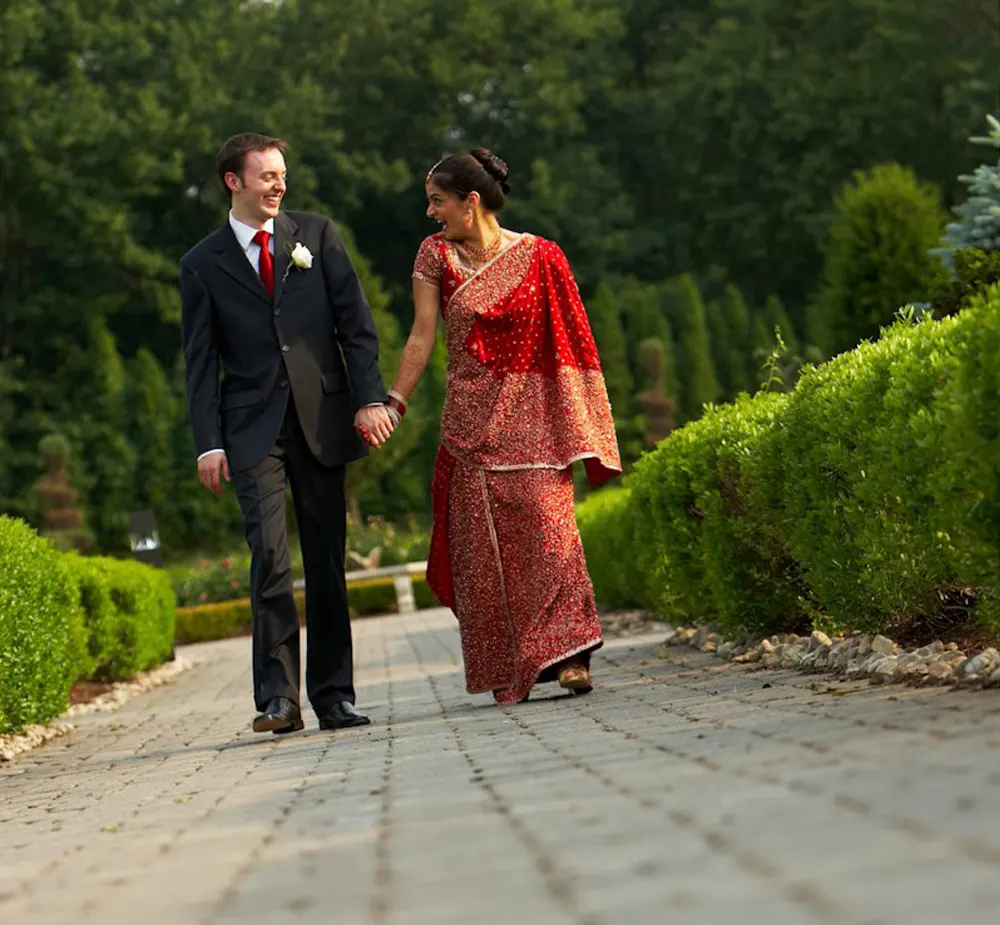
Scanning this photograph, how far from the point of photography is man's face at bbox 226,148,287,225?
Result: 764 centimetres

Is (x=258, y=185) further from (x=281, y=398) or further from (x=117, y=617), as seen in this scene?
(x=117, y=617)

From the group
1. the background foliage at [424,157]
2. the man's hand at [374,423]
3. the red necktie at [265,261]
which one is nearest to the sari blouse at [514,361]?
the man's hand at [374,423]

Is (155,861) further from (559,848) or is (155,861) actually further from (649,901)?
(649,901)

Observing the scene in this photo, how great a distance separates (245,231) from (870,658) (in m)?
3.18

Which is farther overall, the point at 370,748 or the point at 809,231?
the point at 809,231

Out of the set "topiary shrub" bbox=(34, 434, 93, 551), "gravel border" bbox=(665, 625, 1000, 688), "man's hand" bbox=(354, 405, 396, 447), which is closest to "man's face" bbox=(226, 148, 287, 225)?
"man's hand" bbox=(354, 405, 396, 447)

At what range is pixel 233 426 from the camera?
7.50 m

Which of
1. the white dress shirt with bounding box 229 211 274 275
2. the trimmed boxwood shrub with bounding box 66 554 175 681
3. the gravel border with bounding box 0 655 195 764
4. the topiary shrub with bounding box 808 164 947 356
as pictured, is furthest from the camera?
the topiary shrub with bounding box 808 164 947 356

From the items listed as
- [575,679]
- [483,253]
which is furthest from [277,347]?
[575,679]

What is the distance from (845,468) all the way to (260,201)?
2.76 metres

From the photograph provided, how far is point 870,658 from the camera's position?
649 cm

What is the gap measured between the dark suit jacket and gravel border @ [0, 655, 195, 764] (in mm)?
2403

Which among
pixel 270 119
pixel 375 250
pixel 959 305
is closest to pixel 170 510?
pixel 270 119

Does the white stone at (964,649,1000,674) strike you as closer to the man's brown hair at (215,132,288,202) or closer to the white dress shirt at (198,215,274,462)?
the white dress shirt at (198,215,274,462)
